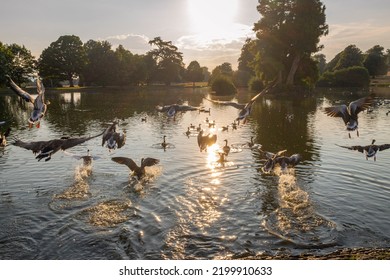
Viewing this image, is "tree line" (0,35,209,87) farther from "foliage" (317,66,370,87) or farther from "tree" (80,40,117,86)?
"foliage" (317,66,370,87)

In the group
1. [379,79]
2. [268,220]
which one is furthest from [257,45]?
[268,220]

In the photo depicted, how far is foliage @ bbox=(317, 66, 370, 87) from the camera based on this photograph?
90988 millimetres

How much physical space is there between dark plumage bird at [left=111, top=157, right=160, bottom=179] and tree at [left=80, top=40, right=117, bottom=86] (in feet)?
260

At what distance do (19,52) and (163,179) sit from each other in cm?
5729

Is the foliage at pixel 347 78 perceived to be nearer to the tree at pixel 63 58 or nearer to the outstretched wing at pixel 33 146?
the tree at pixel 63 58

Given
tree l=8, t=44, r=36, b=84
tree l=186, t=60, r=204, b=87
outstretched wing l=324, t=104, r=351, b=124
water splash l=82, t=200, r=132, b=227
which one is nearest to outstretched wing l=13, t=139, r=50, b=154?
water splash l=82, t=200, r=132, b=227

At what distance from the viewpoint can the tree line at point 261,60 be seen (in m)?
67.0

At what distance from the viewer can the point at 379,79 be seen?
85000 millimetres

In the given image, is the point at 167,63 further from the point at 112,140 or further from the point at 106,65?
the point at 112,140

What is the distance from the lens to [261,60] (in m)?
74.8

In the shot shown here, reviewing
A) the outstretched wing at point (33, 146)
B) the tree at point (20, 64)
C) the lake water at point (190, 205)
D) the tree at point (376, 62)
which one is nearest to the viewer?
the lake water at point (190, 205)

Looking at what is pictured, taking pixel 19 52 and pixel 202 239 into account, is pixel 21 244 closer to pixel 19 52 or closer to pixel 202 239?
pixel 202 239

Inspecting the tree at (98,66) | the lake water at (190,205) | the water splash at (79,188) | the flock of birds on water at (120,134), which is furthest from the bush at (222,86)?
the flock of birds on water at (120,134)

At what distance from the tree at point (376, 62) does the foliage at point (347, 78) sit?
197cm
